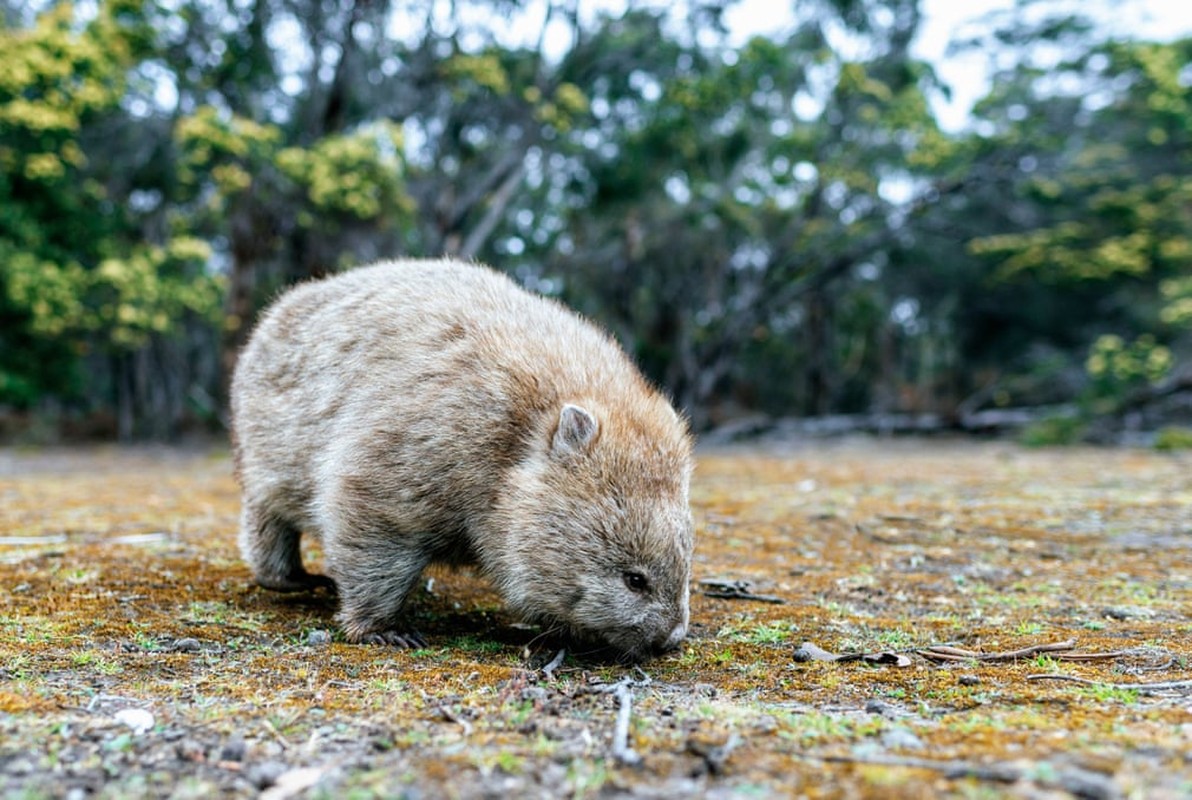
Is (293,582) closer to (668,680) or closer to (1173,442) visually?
(668,680)

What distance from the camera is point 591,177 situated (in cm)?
2161

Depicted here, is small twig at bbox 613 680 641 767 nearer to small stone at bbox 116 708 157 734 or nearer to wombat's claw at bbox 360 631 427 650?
wombat's claw at bbox 360 631 427 650

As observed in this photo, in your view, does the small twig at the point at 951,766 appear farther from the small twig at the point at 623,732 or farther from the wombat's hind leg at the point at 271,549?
the wombat's hind leg at the point at 271,549

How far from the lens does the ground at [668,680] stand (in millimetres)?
2170

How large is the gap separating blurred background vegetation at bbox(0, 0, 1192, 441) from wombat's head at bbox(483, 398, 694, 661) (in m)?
11.2

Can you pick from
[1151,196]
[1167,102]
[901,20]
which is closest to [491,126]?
[901,20]

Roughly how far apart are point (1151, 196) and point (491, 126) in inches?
604

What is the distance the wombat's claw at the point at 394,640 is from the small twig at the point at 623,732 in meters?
1.11

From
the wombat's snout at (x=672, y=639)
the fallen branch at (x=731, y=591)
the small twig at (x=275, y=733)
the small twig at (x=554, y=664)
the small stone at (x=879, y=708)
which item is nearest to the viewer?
the small twig at (x=275, y=733)

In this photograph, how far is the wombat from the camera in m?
3.55

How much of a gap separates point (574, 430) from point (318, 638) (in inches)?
55.2

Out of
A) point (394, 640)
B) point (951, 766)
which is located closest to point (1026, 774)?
point (951, 766)

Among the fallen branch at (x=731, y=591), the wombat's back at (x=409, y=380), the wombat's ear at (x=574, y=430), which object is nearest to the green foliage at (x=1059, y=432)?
the fallen branch at (x=731, y=591)

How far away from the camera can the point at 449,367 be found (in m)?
3.88
